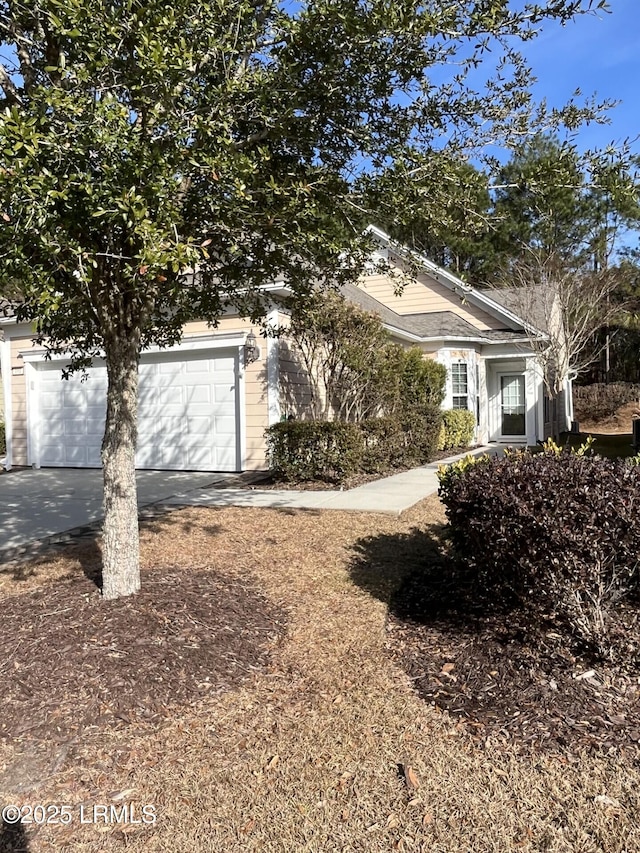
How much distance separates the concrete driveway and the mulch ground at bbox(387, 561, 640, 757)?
4.59 m

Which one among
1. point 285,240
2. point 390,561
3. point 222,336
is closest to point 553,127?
point 285,240

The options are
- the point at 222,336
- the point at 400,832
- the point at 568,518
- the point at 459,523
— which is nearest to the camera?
the point at 400,832

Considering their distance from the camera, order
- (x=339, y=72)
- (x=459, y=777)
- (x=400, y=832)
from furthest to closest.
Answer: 1. (x=339, y=72)
2. (x=459, y=777)
3. (x=400, y=832)

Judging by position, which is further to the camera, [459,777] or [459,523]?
[459,523]

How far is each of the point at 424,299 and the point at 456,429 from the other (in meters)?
5.10

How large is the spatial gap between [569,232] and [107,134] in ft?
88.1

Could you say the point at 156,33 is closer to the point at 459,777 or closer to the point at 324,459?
the point at 459,777

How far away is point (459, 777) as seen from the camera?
2.57 metres

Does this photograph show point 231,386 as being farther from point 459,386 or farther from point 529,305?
point 529,305

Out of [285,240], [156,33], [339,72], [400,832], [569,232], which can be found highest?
[569,232]

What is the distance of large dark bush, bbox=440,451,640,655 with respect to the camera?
10.6ft

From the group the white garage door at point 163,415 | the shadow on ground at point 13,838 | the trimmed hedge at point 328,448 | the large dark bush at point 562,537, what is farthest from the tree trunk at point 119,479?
the white garage door at point 163,415

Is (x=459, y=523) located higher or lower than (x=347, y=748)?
higher

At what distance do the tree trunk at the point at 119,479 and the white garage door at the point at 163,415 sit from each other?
677cm
